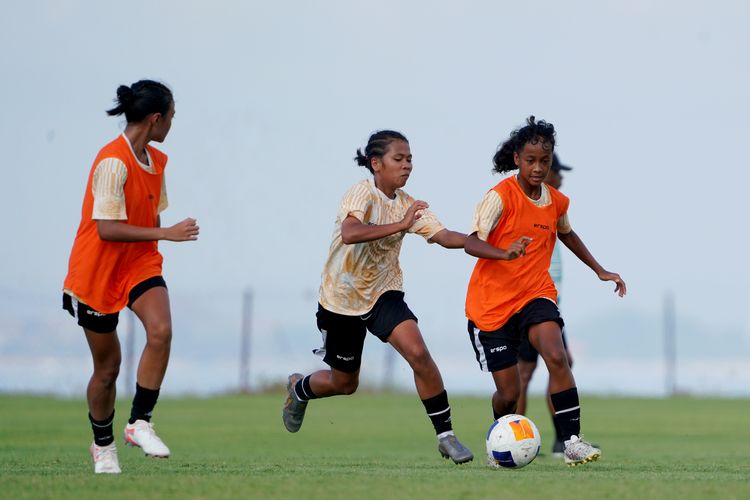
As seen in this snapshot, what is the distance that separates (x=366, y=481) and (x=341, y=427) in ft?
34.7

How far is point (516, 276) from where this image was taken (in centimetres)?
951

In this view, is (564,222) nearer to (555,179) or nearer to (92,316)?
(555,179)

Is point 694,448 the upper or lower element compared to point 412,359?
lower

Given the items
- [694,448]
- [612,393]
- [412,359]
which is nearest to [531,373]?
[694,448]

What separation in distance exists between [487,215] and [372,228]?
2.80 ft

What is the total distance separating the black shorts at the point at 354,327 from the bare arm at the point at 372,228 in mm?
668

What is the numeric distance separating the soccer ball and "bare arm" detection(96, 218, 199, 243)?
2498 mm

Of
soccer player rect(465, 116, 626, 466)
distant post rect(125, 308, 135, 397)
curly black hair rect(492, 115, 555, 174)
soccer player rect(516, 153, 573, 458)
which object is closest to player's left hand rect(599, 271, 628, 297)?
soccer player rect(465, 116, 626, 466)

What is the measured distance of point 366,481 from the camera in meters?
7.37

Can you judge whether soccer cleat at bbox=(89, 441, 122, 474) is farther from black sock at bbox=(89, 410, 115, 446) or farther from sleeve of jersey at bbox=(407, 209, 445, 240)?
sleeve of jersey at bbox=(407, 209, 445, 240)

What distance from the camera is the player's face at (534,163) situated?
956cm

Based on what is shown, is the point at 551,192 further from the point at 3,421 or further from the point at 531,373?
the point at 3,421

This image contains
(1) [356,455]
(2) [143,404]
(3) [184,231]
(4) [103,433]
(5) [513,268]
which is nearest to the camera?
(3) [184,231]

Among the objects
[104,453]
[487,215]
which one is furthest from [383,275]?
[104,453]
